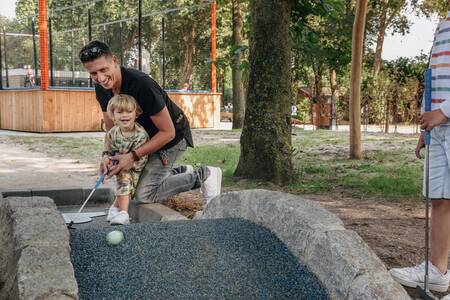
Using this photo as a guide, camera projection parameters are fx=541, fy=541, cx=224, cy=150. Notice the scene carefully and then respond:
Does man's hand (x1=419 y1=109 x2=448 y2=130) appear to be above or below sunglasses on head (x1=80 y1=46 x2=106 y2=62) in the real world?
below

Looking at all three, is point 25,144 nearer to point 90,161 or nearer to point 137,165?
point 90,161

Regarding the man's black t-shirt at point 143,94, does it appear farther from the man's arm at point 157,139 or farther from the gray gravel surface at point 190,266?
the gray gravel surface at point 190,266

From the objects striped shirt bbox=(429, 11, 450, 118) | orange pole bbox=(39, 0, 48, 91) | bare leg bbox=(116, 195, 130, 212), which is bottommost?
bare leg bbox=(116, 195, 130, 212)

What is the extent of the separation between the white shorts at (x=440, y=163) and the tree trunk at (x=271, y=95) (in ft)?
12.0

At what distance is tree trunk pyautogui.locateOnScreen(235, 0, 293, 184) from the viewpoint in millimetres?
6551

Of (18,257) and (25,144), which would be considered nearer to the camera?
(18,257)

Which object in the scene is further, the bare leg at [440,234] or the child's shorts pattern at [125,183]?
the child's shorts pattern at [125,183]

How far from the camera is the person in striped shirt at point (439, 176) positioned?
281cm

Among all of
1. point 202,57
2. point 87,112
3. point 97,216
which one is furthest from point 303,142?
point 202,57

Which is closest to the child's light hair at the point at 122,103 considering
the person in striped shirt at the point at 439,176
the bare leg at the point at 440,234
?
the person in striped shirt at the point at 439,176

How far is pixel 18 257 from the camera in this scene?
7.74ft

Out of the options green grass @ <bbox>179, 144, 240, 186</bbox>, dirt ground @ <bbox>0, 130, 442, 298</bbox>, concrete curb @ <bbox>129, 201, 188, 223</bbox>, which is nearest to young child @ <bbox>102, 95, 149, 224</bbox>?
concrete curb @ <bbox>129, 201, 188, 223</bbox>

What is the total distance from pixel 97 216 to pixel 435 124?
303cm

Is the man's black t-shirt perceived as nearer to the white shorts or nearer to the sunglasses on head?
the sunglasses on head
